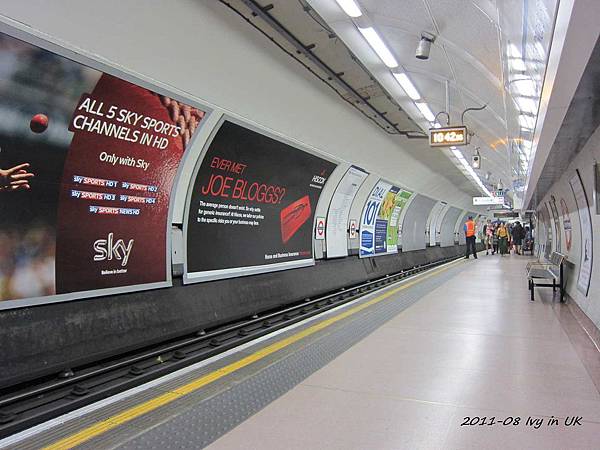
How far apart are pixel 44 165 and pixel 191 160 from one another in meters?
1.98

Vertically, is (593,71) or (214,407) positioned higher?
(593,71)

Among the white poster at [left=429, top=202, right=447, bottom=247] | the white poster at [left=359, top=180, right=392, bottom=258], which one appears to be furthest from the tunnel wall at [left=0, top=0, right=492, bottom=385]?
the white poster at [left=429, top=202, right=447, bottom=247]

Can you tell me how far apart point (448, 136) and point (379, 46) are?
308 cm

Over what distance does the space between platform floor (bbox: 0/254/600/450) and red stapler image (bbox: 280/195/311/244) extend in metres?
2.75

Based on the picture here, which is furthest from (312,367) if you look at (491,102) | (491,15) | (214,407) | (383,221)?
(383,221)

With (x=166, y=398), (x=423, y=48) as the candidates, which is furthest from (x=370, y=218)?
(x=166, y=398)

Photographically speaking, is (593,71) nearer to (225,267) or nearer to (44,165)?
(44,165)

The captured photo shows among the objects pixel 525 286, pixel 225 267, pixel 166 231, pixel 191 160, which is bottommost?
pixel 525 286

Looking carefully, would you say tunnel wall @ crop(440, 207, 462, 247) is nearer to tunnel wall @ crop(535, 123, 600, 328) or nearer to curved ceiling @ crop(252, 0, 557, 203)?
curved ceiling @ crop(252, 0, 557, 203)

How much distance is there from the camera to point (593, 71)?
3047mm

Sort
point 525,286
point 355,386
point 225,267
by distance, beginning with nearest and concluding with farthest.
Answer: point 355,386
point 225,267
point 525,286

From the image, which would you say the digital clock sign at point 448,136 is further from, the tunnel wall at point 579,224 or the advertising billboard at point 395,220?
the advertising billboard at point 395,220

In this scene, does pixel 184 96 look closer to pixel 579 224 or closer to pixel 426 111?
pixel 426 111

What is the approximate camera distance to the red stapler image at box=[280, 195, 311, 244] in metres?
8.18
